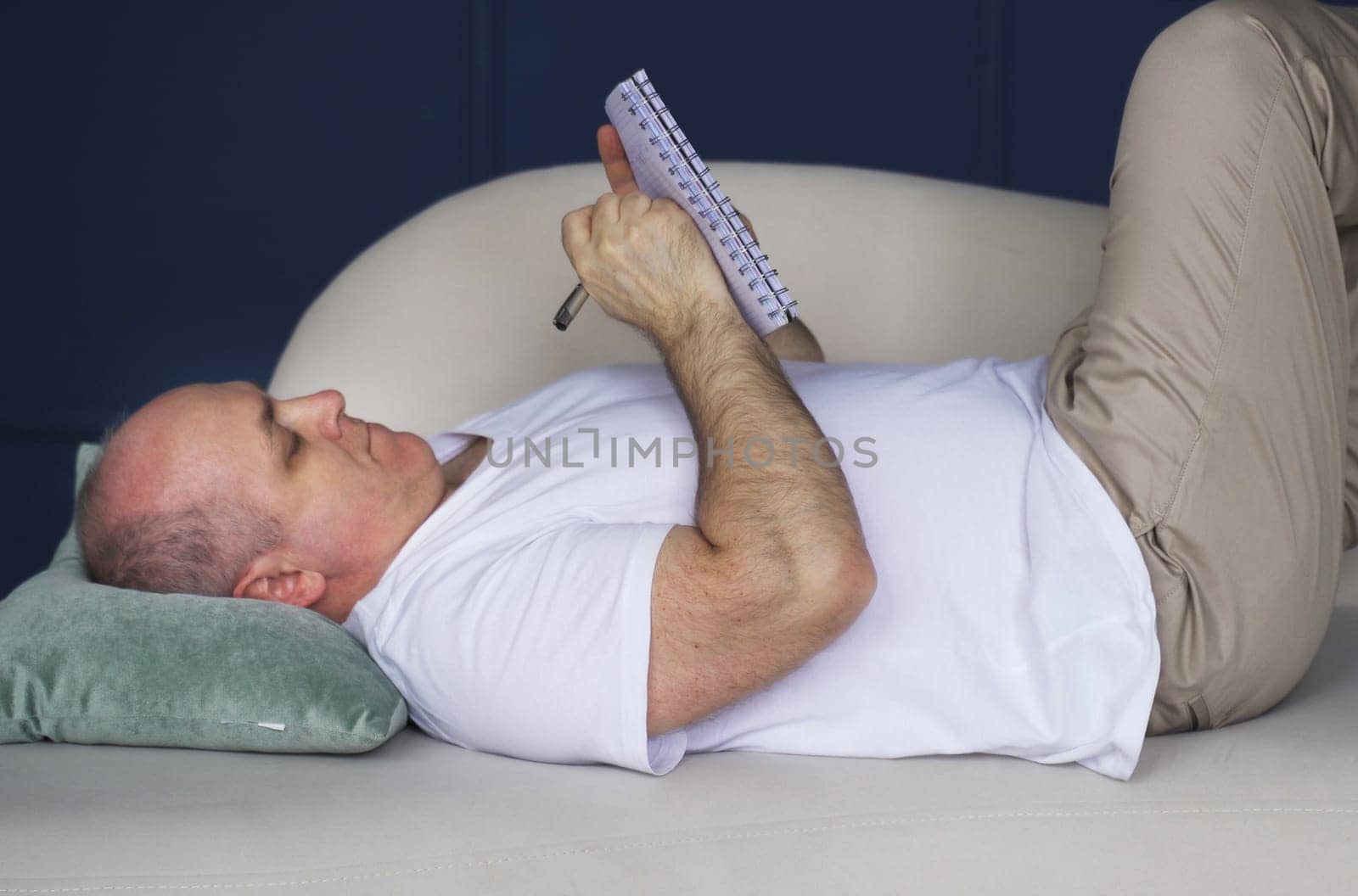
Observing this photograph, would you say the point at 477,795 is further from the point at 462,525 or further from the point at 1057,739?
the point at 1057,739

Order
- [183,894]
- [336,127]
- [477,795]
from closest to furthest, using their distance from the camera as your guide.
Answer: [183,894], [477,795], [336,127]

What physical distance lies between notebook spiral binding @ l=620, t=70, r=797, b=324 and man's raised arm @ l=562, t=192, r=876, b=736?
0.04 meters

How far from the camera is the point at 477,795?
109cm

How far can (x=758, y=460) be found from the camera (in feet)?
3.77

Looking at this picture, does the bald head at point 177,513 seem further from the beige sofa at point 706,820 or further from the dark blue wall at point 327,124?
the dark blue wall at point 327,124

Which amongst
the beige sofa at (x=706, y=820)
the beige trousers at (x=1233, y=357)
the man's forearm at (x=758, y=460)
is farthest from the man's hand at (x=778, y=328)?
the beige sofa at (x=706, y=820)

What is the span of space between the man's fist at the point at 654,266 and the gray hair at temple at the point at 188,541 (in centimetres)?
43

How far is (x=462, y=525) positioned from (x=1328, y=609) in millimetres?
852

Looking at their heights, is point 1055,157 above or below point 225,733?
above

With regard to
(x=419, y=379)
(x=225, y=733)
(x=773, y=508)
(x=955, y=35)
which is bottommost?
(x=225, y=733)

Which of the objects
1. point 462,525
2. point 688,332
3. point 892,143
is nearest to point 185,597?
point 462,525

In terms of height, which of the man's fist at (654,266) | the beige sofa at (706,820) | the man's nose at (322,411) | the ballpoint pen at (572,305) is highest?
the man's fist at (654,266)

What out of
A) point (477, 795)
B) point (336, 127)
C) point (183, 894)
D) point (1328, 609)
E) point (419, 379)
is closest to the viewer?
point (183, 894)

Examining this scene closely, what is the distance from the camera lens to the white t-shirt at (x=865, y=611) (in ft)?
3.71
